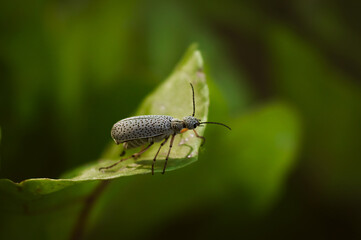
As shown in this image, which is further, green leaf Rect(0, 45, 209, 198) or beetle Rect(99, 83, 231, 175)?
beetle Rect(99, 83, 231, 175)

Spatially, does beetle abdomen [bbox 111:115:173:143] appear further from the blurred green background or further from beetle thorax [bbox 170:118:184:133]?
the blurred green background

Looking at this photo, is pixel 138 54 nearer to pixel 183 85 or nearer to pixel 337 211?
pixel 183 85

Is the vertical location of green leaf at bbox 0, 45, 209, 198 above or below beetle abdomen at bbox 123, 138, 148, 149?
above

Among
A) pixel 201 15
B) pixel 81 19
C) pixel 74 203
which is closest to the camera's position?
pixel 74 203

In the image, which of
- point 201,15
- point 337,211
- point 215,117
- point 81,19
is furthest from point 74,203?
point 201,15

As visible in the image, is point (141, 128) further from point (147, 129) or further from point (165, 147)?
point (165, 147)

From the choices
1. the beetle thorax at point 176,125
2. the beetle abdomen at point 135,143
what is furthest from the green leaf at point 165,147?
the beetle thorax at point 176,125

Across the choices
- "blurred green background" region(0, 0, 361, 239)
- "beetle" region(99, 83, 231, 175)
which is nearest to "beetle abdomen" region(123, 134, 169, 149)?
"beetle" region(99, 83, 231, 175)
